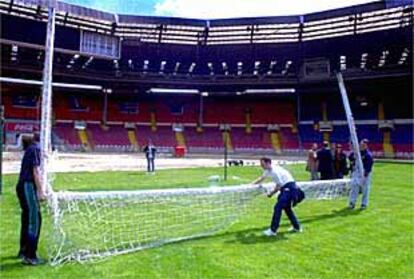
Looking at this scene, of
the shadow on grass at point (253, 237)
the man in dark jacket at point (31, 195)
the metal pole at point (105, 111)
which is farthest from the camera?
the metal pole at point (105, 111)

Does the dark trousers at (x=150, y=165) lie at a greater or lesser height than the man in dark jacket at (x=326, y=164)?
lesser

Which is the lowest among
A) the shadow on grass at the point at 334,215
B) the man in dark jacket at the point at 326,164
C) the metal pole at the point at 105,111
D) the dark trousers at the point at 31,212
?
the shadow on grass at the point at 334,215

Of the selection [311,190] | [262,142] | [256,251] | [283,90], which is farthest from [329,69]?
[256,251]

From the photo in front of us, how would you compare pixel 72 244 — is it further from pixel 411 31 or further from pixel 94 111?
pixel 94 111

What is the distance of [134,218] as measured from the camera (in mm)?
9383

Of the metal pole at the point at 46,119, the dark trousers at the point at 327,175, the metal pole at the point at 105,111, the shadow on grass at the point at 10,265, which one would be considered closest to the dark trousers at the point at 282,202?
the metal pole at the point at 46,119

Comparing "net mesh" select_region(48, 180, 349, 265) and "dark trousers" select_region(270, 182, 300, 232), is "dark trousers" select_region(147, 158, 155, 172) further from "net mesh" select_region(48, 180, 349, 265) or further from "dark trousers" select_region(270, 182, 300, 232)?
"dark trousers" select_region(270, 182, 300, 232)

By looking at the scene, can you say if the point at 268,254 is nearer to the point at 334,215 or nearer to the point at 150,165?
the point at 334,215

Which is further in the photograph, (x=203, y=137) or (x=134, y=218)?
(x=203, y=137)

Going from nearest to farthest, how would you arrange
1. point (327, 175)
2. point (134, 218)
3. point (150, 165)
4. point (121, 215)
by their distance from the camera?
point (121, 215), point (134, 218), point (327, 175), point (150, 165)

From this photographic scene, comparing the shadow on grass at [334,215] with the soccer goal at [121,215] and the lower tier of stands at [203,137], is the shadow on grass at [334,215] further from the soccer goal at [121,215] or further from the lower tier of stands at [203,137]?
the lower tier of stands at [203,137]

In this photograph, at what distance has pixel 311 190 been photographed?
1180cm

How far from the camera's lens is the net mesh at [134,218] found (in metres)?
7.05

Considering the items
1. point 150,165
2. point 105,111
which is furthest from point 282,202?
point 105,111
